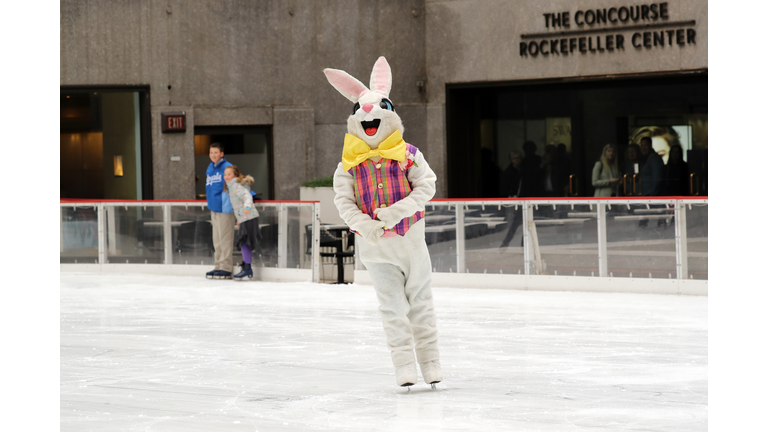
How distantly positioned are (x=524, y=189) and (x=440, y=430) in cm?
1291

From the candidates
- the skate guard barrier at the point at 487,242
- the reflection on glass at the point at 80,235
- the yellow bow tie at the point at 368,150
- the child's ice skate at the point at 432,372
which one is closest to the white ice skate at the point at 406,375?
the child's ice skate at the point at 432,372

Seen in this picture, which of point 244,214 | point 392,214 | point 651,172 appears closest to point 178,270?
point 244,214

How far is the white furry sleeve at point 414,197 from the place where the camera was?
491cm

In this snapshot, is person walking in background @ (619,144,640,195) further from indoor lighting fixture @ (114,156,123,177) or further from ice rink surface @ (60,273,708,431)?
indoor lighting fixture @ (114,156,123,177)

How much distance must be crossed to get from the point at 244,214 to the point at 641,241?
189 inches

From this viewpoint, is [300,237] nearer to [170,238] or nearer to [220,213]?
[220,213]

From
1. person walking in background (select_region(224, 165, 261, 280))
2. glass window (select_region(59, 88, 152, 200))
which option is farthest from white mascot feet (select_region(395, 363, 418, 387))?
glass window (select_region(59, 88, 152, 200))

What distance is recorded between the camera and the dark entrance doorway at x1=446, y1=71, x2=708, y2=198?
1564 centimetres

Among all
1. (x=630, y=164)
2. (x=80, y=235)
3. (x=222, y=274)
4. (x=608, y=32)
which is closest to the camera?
(x=222, y=274)

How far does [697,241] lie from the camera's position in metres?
9.29

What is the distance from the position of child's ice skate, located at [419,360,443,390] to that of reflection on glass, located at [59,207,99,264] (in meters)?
8.77

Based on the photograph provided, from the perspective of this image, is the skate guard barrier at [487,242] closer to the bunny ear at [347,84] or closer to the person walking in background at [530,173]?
the bunny ear at [347,84]

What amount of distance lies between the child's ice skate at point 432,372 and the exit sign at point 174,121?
38.9 ft

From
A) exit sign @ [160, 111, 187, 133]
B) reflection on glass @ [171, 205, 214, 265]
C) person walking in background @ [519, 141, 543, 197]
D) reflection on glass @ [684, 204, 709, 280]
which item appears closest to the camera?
reflection on glass @ [684, 204, 709, 280]
